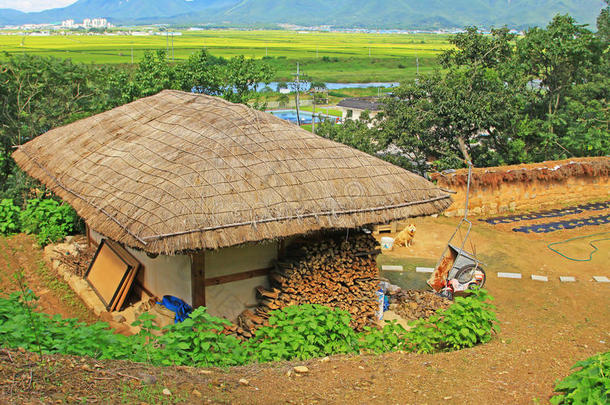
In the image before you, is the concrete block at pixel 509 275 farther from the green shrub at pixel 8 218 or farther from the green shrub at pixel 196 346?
the green shrub at pixel 8 218

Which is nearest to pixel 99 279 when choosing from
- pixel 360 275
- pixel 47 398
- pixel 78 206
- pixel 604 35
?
pixel 78 206

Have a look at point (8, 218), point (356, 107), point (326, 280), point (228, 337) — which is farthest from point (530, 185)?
point (356, 107)

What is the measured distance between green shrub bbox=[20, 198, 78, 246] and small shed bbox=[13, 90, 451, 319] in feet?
9.25

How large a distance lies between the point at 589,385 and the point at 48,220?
40.0 feet

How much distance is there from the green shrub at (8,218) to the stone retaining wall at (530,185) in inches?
451

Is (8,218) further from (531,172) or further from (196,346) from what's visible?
(531,172)

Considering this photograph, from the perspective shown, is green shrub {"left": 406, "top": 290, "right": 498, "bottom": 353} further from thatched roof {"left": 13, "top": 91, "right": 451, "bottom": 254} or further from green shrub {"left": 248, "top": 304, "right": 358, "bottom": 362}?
thatched roof {"left": 13, "top": 91, "right": 451, "bottom": 254}

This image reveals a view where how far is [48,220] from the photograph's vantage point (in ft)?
45.1

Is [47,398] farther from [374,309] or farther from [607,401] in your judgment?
[374,309]

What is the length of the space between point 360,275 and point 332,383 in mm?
3647

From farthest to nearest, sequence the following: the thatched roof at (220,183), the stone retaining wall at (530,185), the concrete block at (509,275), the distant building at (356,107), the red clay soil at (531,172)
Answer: the distant building at (356,107)
the stone retaining wall at (530,185)
the red clay soil at (531,172)
the concrete block at (509,275)
the thatched roof at (220,183)

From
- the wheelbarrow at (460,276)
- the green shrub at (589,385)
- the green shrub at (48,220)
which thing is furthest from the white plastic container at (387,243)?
the green shrub at (589,385)

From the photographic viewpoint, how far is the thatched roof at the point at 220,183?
310 inches

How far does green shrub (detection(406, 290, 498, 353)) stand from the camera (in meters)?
7.43
